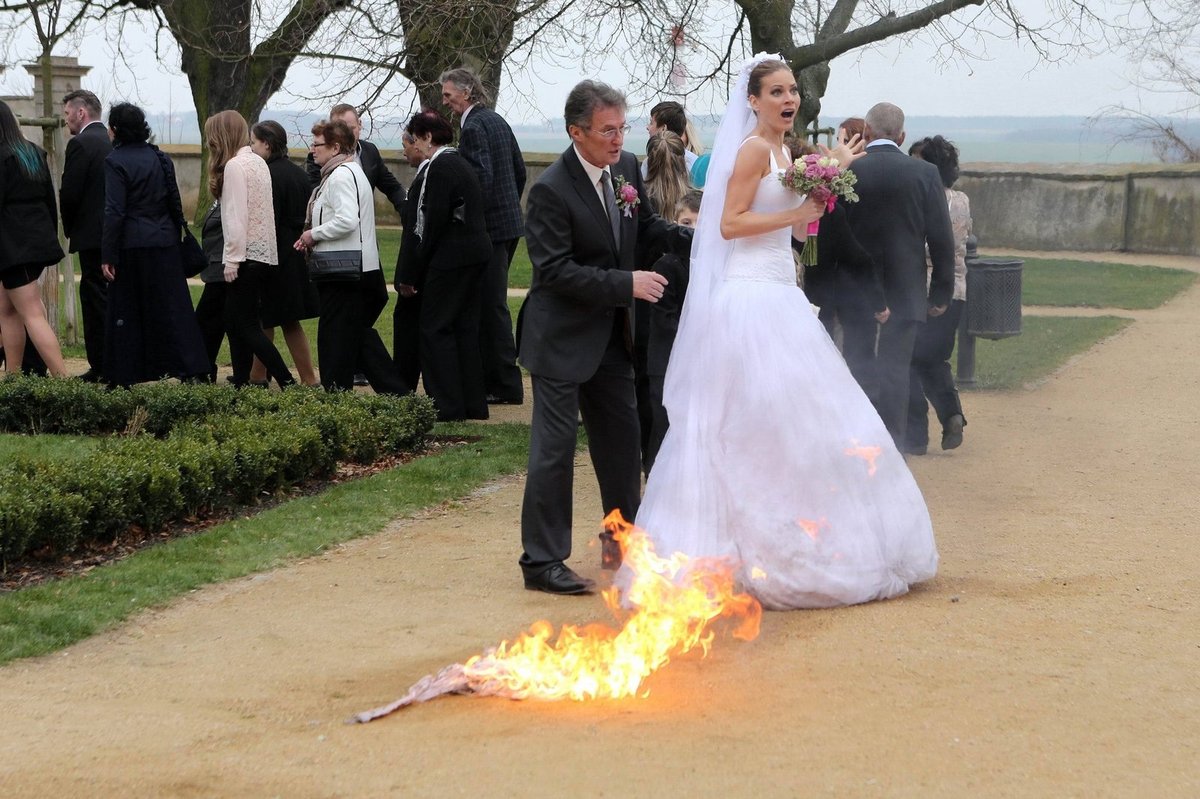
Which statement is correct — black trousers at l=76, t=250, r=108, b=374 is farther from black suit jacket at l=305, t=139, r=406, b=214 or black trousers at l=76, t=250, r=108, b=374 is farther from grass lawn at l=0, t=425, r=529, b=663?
grass lawn at l=0, t=425, r=529, b=663

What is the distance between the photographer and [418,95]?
48.4 ft

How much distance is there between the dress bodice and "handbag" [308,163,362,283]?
4.31 metres

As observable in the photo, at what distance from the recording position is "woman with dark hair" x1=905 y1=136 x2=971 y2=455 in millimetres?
8797

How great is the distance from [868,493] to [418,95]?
10160 millimetres

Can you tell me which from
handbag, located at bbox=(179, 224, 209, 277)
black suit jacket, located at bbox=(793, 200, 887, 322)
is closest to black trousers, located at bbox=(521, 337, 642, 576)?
black suit jacket, located at bbox=(793, 200, 887, 322)

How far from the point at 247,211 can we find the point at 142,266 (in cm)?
80

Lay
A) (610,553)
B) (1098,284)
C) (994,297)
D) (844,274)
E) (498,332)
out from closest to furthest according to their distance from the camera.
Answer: (610,553), (844,274), (498,332), (994,297), (1098,284)

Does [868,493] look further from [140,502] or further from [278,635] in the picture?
[140,502]

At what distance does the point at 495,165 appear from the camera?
991cm

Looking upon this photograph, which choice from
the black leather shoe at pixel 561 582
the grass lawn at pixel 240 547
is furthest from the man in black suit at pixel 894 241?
the black leather shoe at pixel 561 582

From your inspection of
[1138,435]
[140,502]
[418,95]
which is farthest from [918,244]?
[418,95]

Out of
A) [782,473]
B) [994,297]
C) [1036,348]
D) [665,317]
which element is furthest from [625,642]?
[1036,348]

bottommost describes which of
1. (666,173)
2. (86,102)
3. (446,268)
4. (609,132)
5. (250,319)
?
(250,319)

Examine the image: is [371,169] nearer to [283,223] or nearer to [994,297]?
[283,223]
